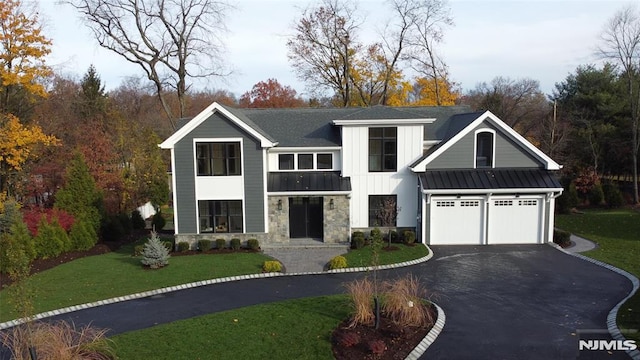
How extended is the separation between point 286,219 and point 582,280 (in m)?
12.5

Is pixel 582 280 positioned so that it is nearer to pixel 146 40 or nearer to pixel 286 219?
pixel 286 219

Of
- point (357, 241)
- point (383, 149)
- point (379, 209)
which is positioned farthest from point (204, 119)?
point (379, 209)

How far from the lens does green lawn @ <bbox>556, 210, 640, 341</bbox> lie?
12.3 meters

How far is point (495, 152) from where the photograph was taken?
21.2m

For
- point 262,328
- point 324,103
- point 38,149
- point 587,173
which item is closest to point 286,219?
point 262,328

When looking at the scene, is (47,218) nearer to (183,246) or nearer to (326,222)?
(183,246)

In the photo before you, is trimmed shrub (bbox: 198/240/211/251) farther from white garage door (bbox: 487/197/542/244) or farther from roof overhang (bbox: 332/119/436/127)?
white garage door (bbox: 487/197/542/244)

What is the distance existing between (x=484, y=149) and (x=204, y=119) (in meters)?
13.5

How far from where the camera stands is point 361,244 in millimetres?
20703

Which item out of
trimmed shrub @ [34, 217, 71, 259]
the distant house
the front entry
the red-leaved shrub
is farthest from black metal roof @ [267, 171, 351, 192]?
the red-leaved shrub

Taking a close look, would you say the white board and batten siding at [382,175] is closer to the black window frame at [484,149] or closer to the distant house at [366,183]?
the distant house at [366,183]

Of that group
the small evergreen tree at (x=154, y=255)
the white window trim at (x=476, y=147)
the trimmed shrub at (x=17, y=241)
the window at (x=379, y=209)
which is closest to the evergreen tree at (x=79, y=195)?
the trimmed shrub at (x=17, y=241)

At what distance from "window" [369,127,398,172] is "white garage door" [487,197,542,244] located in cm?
509

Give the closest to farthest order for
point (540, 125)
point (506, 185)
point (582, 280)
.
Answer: point (582, 280) → point (506, 185) → point (540, 125)
